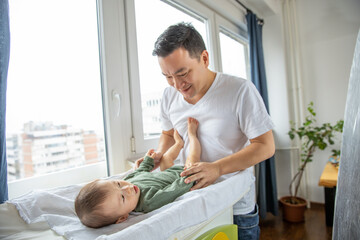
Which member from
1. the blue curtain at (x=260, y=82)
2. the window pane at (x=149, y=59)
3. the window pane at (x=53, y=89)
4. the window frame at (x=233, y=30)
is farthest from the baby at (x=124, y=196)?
the blue curtain at (x=260, y=82)

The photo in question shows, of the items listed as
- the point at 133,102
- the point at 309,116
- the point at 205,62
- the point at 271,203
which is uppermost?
the point at 205,62

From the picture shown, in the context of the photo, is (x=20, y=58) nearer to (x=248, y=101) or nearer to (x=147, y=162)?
(x=147, y=162)

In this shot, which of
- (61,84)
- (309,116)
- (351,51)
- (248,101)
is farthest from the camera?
(309,116)

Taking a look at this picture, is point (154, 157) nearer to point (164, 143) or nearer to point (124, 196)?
point (164, 143)

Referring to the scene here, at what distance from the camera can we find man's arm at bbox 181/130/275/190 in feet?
2.97

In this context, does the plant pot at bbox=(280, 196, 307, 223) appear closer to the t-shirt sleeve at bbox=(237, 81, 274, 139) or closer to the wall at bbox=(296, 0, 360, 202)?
the wall at bbox=(296, 0, 360, 202)

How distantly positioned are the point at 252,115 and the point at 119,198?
2.10 feet

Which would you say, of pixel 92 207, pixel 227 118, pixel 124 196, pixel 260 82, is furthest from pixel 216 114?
pixel 260 82

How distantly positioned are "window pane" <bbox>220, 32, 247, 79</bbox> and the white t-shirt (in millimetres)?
1554

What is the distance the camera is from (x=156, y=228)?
0.56 metres

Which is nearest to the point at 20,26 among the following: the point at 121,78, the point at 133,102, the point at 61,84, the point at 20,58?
the point at 20,58

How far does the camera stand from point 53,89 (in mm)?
1275

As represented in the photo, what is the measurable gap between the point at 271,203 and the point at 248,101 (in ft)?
6.73

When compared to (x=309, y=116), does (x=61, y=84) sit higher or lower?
higher
